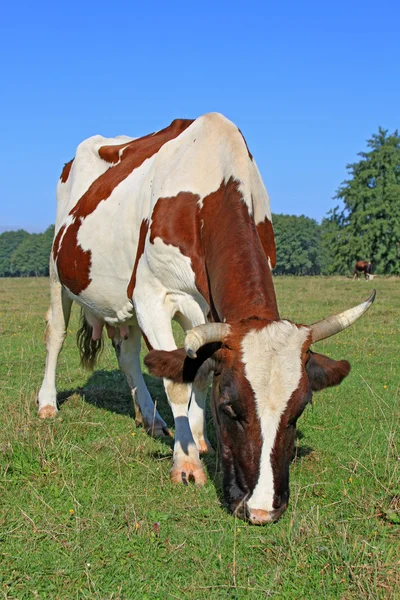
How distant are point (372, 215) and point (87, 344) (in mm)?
50406

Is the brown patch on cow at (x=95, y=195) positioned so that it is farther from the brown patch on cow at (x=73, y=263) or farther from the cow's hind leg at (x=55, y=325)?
the cow's hind leg at (x=55, y=325)

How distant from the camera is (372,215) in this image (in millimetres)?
56125

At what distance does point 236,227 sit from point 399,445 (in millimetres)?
2480

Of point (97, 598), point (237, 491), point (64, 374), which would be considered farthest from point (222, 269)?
point (64, 374)

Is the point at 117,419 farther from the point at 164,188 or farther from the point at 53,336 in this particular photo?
the point at 164,188

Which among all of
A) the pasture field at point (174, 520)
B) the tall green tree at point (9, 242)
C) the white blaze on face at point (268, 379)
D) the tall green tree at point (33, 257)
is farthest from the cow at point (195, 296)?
the tall green tree at point (9, 242)

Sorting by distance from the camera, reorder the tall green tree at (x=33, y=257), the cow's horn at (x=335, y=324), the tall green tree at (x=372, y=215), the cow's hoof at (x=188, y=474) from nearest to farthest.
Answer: the cow's horn at (x=335, y=324) → the cow's hoof at (x=188, y=474) → the tall green tree at (x=372, y=215) → the tall green tree at (x=33, y=257)

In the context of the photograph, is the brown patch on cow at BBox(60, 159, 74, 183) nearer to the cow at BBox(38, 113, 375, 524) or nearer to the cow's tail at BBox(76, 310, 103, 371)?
the cow at BBox(38, 113, 375, 524)

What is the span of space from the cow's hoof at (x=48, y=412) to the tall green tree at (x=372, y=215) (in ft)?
160

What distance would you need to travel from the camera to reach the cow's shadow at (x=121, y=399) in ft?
19.8

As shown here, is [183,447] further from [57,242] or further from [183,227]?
[57,242]

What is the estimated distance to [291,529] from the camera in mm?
4039

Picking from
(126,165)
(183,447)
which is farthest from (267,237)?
(126,165)

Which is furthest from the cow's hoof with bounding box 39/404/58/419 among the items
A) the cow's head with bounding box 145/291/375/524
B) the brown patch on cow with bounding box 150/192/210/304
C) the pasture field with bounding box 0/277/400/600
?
the cow's head with bounding box 145/291/375/524
